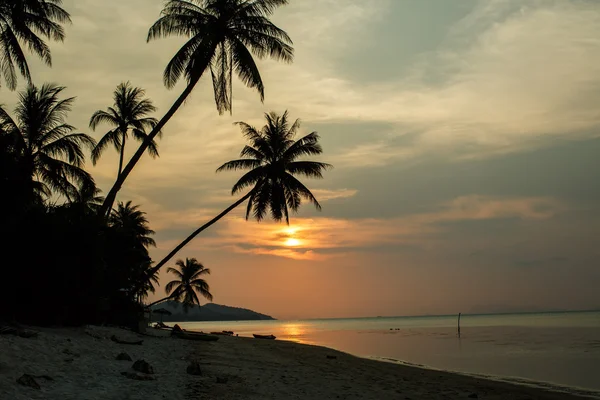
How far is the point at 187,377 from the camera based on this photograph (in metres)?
11.7

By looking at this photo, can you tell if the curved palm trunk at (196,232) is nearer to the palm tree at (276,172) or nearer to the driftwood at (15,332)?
the palm tree at (276,172)

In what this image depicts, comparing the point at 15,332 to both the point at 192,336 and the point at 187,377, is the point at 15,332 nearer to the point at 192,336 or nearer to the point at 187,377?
the point at 187,377

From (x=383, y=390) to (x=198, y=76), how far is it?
15.0m

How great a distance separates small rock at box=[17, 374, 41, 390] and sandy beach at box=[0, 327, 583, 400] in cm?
8

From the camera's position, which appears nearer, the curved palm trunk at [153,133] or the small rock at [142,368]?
the small rock at [142,368]

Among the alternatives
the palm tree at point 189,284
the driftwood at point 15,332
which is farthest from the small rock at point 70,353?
the palm tree at point 189,284

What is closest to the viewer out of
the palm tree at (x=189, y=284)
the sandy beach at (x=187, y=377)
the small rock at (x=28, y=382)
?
the small rock at (x=28, y=382)

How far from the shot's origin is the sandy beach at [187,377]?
8899 mm

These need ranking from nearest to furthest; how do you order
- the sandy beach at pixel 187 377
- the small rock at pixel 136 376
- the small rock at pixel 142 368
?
the sandy beach at pixel 187 377 < the small rock at pixel 136 376 < the small rock at pixel 142 368

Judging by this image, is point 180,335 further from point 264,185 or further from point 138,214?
point 138,214

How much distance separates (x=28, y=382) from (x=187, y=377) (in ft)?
14.1

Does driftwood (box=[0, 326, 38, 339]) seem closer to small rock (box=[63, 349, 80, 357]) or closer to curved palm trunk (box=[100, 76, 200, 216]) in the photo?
small rock (box=[63, 349, 80, 357])

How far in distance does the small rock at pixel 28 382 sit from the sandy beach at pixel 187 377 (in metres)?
0.08

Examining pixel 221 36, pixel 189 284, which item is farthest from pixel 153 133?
pixel 189 284
